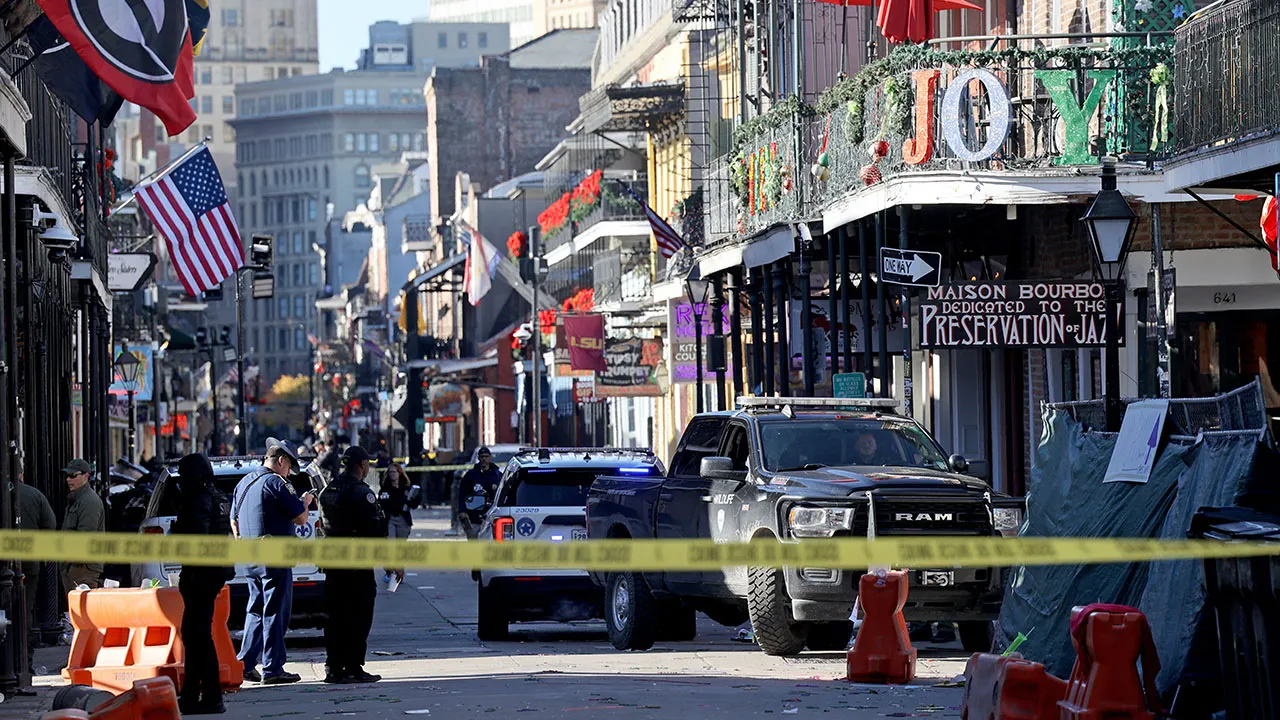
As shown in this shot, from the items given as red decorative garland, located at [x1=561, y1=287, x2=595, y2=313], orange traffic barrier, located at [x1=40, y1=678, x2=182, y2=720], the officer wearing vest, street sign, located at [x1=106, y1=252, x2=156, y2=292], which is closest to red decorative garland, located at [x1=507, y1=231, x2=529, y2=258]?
red decorative garland, located at [x1=561, y1=287, x2=595, y2=313]

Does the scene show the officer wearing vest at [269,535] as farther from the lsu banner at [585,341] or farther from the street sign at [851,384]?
the lsu banner at [585,341]

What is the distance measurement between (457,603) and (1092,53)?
9685 millimetres

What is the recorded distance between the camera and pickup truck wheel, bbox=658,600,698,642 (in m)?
18.8

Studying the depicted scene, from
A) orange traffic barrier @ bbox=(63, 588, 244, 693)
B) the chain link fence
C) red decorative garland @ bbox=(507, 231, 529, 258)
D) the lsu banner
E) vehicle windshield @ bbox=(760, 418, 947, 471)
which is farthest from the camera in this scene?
red decorative garland @ bbox=(507, 231, 529, 258)

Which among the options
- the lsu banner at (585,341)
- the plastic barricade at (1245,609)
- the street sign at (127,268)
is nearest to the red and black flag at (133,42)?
the plastic barricade at (1245,609)

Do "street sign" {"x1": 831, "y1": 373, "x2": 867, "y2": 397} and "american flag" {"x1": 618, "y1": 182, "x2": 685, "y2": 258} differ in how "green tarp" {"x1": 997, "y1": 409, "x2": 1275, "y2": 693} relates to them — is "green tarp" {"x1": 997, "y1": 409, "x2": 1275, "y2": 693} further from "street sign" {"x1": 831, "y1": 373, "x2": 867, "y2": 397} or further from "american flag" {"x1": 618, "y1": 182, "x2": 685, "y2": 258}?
"american flag" {"x1": 618, "y1": 182, "x2": 685, "y2": 258}

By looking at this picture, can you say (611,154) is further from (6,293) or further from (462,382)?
(6,293)

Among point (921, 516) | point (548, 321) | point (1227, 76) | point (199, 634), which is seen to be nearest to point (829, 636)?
point (921, 516)

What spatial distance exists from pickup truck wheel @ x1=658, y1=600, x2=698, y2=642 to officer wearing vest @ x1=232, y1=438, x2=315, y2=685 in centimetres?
340

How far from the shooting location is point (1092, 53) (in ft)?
71.8

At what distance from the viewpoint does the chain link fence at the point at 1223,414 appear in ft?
40.1

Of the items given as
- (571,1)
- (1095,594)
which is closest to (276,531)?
(1095,594)

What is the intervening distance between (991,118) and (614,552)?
1106 cm

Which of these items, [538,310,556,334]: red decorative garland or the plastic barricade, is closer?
the plastic barricade
